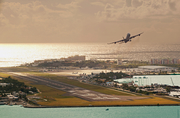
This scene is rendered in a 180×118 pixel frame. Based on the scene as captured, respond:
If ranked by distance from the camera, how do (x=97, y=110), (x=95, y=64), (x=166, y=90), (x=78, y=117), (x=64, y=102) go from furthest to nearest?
(x=95, y=64)
(x=166, y=90)
(x=64, y=102)
(x=97, y=110)
(x=78, y=117)

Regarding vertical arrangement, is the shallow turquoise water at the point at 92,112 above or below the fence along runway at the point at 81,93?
below

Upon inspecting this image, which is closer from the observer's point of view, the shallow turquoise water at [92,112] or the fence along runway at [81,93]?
the shallow turquoise water at [92,112]

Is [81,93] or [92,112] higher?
A: [81,93]

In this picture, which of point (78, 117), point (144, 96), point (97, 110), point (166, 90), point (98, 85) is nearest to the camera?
point (78, 117)

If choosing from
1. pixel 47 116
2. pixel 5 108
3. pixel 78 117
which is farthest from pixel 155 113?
pixel 5 108

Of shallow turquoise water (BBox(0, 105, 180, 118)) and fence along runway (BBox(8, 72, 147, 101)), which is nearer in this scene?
shallow turquoise water (BBox(0, 105, 180, 118))

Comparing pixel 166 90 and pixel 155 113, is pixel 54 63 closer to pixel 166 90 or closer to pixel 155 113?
pixel 166 90

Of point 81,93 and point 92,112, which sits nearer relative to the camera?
point 92,112

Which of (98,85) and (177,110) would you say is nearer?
(177,110)
